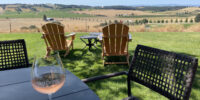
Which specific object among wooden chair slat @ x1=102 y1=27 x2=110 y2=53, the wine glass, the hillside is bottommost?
wooden chair slat @ x1=102 y1=27 x2=110 y2=53

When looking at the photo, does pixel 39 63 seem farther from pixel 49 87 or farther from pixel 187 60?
pixel 187 60

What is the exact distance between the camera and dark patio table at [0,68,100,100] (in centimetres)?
87

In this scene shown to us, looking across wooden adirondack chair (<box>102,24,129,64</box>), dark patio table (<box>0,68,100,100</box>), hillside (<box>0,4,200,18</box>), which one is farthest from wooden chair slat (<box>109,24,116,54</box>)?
hillside (<box>0,4,200,18</box>)

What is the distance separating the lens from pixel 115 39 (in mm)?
3855

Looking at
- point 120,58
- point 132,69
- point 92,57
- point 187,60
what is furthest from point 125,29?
point 187,60

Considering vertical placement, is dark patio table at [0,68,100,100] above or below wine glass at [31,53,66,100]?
below

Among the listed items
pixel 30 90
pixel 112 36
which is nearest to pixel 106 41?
pixel 112 36

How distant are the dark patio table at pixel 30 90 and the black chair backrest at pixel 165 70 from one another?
2.20ft

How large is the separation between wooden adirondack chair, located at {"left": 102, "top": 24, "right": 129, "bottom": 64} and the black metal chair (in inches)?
87.8

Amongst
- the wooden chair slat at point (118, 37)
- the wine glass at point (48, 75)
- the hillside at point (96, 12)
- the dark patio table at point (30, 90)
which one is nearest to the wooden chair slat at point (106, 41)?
the wooden chair slat at point (118, 37)

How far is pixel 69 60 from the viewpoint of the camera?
432cm

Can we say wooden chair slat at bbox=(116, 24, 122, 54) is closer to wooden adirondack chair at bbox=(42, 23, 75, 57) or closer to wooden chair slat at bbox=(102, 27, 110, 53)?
wooden chair slat at bbox=(102, 27, 110, 53)

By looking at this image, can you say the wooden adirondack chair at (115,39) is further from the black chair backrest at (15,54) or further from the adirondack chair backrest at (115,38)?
the black chair backrest at (15,54)

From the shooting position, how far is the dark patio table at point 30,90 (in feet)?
2.85
